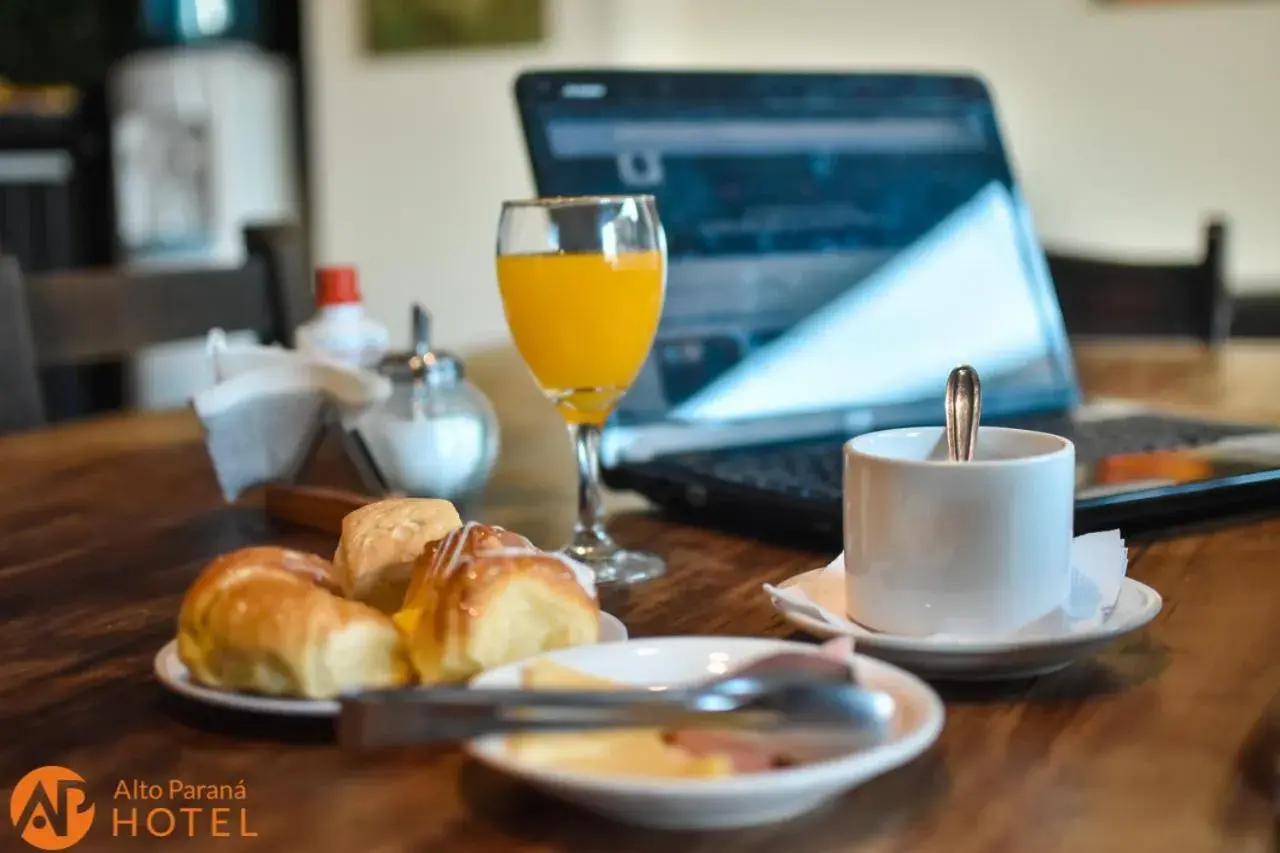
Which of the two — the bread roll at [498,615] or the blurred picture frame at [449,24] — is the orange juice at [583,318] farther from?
the blurred picture frame at [449,24]

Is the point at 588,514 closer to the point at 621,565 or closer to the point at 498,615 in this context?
the point at 621,565

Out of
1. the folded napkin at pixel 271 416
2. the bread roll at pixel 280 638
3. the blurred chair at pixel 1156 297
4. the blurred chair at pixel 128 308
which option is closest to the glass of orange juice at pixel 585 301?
the folded napkin at pixel 271 416

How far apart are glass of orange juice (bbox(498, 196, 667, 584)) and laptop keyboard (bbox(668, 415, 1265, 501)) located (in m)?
0.08

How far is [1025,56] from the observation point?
2965mm

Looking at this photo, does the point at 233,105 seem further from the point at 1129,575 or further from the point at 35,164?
the point at 1129,575

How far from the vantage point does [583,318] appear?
721 millimetres

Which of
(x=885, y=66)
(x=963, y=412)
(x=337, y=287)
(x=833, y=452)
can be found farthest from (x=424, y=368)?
(x=885, y=66)

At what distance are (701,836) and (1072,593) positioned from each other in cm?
23

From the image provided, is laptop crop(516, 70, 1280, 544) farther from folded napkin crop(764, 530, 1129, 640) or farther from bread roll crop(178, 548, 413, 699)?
bread roll crop(178, 548, 413, 699)

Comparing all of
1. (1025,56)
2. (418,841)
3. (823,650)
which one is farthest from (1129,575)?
(1025,56)

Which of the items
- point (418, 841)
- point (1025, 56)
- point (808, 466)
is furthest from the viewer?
point (1025, 56)

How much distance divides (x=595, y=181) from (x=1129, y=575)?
0.46m

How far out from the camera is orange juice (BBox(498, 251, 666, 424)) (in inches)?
28.2

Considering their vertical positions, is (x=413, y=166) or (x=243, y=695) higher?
(x=413, y=166)
